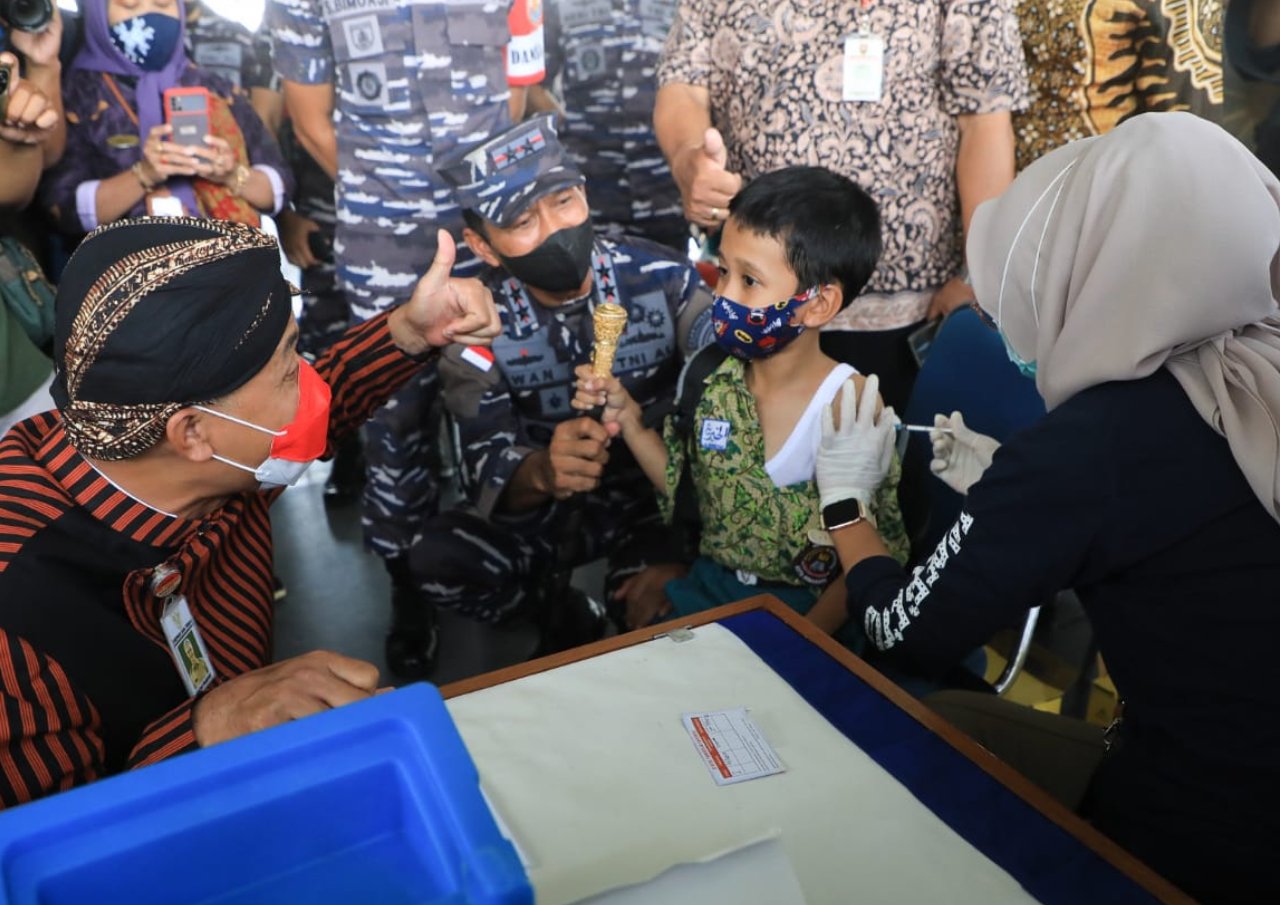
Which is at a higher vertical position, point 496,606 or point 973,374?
point 973,374

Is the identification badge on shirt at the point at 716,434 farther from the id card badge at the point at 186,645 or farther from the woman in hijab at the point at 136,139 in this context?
the woman in hijab at the point at 136,139

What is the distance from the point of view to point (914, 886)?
2.78 ft

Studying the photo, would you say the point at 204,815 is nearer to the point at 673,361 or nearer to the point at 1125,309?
the point at 1125,309

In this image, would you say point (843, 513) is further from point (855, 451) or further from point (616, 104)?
point (616, 104)

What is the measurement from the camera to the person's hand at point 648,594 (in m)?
2.09

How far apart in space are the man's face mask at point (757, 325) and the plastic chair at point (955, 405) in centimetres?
29

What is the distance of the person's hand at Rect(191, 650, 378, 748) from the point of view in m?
0.98

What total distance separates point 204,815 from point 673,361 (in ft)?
6.08

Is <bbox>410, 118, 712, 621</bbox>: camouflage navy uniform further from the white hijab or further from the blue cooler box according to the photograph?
the blue cooler box

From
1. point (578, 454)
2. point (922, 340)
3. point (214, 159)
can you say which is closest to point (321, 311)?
point (214, 159)

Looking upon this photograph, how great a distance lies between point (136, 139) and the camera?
8.48 feet

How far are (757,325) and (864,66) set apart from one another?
881 mm

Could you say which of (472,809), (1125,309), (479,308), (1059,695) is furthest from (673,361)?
(472,809)

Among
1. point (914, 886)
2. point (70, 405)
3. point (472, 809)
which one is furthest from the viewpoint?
point (70, 405)
